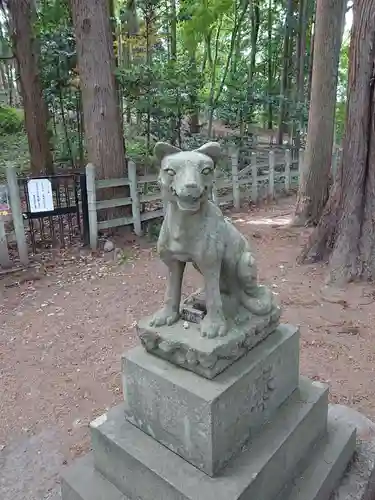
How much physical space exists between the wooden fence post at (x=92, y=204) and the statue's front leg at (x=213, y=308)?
4.60 m

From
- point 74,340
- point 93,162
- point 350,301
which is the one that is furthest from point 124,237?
point 350,301

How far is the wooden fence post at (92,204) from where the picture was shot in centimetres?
611

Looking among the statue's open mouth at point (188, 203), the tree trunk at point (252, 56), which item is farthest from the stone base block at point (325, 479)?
the tree trunk at point (252, 56)

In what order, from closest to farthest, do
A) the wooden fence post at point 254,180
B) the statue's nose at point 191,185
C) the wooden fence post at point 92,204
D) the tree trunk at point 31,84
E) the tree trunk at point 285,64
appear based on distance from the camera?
the statue's nose at point 191,185 < the wooden fence post at point 92,204 < the tree trunk at point 31,84 < the wooden fence post at point 254,180 < the tree trunk at point 285,64

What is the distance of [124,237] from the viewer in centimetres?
677

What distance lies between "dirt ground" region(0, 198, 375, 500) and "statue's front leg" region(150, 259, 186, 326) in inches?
51.3

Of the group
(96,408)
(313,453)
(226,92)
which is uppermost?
(226,92)

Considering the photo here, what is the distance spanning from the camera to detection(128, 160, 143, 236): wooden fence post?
259 inches

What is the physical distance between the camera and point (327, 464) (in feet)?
7.26

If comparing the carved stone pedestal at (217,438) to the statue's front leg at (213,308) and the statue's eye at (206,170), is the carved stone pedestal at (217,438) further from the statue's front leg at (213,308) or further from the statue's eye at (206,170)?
the statue's eye at (206,170)

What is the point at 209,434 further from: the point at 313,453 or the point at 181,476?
the point at 313,453

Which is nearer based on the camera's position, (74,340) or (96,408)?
(96,408)

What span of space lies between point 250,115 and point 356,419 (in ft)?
35.1

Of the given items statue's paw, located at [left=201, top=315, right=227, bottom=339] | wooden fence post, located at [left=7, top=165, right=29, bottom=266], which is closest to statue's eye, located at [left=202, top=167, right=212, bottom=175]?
statue's paw, located at [left=201, top=315, right=227, bottom=339]
